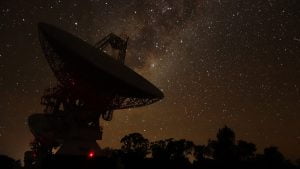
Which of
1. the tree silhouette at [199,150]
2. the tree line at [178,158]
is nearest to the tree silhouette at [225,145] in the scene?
the tree line at [178,158]

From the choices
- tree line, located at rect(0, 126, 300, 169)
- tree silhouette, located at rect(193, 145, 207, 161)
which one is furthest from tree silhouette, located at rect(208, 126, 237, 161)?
tree silhouette, located at rect(193, 145, 207, 161)

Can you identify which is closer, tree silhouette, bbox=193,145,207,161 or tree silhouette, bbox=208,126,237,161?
tree silhouette, bbox=208,126,237,161

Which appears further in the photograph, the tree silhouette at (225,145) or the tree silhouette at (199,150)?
the tree silhouette at (199,150)

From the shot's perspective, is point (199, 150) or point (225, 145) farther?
point (199, 150)

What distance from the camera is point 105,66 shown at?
97.0 feet

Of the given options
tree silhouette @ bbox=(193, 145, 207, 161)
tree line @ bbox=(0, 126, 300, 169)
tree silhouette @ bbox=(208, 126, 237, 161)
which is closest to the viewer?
tree line @ bbox=(0, 126, 300, 169)

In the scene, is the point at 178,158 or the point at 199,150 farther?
the point at 199,150

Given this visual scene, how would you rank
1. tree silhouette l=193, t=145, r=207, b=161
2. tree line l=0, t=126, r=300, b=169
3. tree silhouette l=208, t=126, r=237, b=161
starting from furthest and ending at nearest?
1. tree silhouette l=193, t=145, r=207, b=161
2. tree silhouette l=208, t=126, r=237, b=161
3. tree line l=0, t=126, r=300, b=169

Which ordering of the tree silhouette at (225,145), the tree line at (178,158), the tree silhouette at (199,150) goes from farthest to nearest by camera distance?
the tree silhouette at (199,150), the tree silhouette at (225,145), the tree line at (178,158)

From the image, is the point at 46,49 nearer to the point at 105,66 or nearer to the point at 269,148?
the point at 105,66

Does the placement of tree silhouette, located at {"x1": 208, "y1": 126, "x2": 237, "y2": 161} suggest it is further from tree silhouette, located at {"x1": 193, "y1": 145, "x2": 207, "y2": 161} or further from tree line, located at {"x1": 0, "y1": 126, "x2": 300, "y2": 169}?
tree silhouette, located at {"x1": 193, "y1": 145, "x2": 207, "y2": 161}

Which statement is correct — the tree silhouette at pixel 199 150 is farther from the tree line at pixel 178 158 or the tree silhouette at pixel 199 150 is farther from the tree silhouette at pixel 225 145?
the tree silhouette at pixel 225 145

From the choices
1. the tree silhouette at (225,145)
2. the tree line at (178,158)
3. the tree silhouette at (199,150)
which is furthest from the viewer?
the tree silhouette at (199,150)

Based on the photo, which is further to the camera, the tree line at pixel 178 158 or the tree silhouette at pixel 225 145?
the tree silhouette at pixel 225 145
